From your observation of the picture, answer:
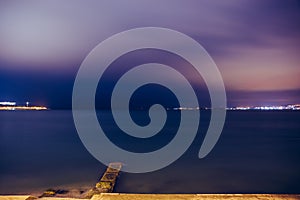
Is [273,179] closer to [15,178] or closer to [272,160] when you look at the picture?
[272,160]

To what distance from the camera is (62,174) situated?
14109 millimetres

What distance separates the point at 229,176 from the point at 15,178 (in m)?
10.2

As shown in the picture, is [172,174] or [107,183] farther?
[172,174]

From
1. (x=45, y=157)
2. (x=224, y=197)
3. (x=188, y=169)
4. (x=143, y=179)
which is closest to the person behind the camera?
(x=224, y=197)

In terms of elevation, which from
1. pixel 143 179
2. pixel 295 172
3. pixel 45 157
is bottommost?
pixel 295 172

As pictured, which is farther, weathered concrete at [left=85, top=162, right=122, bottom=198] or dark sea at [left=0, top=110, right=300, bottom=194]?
dark sea at [left=0, top=110, right=300, bottom=194]

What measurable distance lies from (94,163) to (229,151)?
11.4 m

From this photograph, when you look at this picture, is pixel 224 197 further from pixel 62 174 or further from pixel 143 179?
pixel 62 174

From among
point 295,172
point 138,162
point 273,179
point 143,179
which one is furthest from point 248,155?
point 143,179

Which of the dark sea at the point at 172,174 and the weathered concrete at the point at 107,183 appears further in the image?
the dark sea at the point at 172,174

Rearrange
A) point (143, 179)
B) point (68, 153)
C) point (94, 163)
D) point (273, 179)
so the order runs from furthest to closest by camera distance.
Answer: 1. point (68, 153)
2. point (94, 163)
3. point (273, 179)
4. point (143, 179)

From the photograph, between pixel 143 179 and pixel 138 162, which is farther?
pixel 138 162

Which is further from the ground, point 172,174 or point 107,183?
point 107,183

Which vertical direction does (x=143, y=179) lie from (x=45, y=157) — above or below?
below
